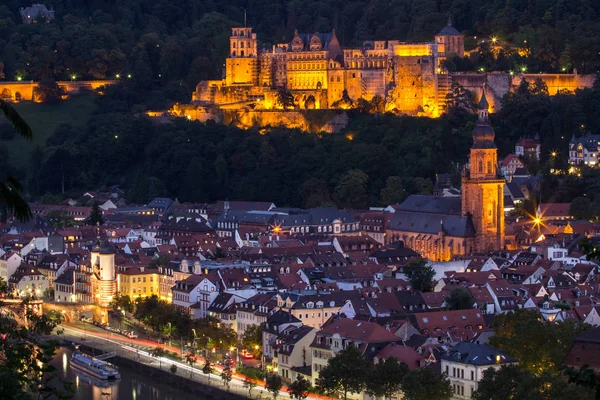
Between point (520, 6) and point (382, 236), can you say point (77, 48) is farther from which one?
point (382, 236)

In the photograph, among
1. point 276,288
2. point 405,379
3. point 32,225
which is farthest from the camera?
point 32,225

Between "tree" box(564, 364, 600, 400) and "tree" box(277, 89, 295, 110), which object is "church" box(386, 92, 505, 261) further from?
"tree" box(564, 364, 600, 400)

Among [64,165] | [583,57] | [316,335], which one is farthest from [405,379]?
[64,165]

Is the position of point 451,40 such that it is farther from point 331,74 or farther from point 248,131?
point 248,131

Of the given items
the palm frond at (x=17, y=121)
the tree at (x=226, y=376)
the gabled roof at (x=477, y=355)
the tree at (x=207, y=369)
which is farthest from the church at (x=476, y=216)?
the palm frond at (x=17, y=121)

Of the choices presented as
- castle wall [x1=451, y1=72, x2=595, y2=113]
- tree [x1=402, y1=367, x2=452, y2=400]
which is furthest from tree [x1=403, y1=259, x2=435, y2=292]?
castle wall [x1=451, y1=72, x2=595, y2=113]

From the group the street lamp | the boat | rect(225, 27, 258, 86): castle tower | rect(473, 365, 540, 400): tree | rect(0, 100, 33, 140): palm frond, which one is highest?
rect(225, 27, 258, 86): castle tower

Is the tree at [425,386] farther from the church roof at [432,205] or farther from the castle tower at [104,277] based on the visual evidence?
the church roof at [432,205]
